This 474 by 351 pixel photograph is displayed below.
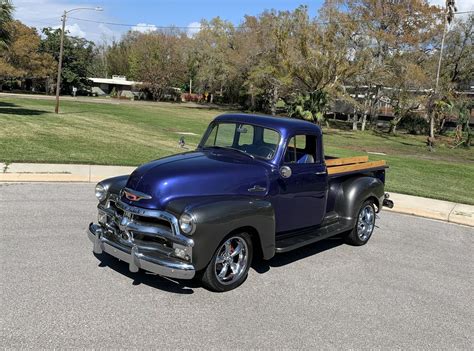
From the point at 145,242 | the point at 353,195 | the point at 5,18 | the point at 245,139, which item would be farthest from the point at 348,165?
the point at 5,18

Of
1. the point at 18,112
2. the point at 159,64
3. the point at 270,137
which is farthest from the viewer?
the point at 159,64

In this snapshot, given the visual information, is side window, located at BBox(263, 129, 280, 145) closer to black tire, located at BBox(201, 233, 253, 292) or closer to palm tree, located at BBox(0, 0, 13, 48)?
black tire, located at BBox(201, 233, 253, 292)

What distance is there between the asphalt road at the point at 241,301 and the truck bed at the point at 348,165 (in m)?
1.16

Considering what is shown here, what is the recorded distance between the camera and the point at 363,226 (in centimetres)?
739

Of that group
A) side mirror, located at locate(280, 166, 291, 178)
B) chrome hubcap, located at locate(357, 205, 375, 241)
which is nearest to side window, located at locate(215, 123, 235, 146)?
side mirror, located at locate(280, 166, 291, 178)

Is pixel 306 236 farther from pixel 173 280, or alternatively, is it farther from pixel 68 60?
pixel 68 60

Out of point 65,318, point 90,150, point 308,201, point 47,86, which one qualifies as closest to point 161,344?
point 65,318

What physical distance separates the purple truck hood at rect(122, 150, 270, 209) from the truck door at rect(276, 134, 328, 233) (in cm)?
39

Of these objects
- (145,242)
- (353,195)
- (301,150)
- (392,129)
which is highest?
(392,129)

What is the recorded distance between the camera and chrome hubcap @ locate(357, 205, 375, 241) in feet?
23.8

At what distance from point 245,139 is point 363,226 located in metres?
2.61

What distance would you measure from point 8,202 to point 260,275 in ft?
16.2

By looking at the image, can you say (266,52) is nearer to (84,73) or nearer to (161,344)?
(84,73)

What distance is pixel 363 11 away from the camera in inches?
1724
